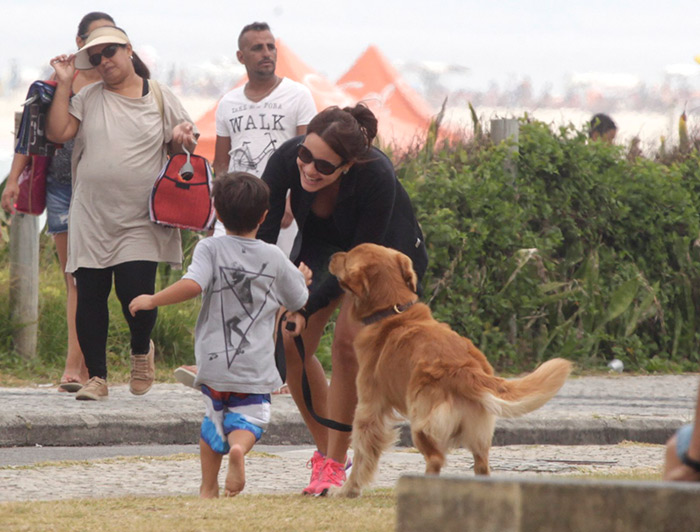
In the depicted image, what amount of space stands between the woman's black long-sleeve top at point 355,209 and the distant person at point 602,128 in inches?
245

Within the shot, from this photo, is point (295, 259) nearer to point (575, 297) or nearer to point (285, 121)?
point (285, 121)

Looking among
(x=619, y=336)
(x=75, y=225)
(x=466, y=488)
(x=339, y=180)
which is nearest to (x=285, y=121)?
(x=75, y=225)

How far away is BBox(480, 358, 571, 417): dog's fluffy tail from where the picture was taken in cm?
442

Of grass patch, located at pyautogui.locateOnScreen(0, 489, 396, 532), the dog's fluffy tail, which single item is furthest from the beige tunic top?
the dog's fluffy tail

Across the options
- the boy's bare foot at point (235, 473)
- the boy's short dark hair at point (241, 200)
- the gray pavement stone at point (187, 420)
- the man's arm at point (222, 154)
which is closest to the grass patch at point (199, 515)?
the boy's bare foot at point (235, 473)

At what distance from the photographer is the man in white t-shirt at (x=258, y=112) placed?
26.5 feet

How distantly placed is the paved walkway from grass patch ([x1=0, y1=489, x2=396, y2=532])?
28.4 inches

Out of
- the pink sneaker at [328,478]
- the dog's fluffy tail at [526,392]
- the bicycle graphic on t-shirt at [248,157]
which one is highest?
the bicycle graphic on t-shirt at [248,157]

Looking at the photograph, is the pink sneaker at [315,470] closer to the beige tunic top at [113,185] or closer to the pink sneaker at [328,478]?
the pink sneaker at [328,478]

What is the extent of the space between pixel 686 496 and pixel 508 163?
8.76 m

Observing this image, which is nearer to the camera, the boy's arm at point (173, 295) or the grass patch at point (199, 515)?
the grass patch at point (199, 515)

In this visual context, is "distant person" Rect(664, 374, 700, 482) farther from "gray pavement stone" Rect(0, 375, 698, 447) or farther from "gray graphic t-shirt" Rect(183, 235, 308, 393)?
"gray pavement stone" Rect(0, 375, 698, 447)

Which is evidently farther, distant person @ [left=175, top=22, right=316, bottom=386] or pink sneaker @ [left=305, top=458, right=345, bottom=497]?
distant person @ [left=175, top=22, right=316, bottom=386]

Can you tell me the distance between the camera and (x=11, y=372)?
28.8ft
